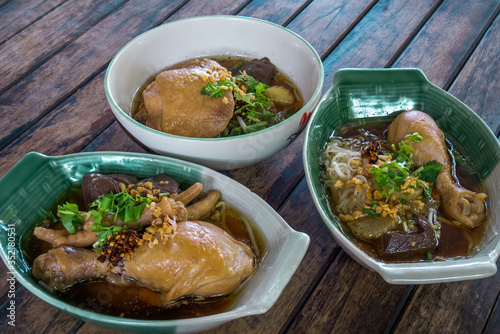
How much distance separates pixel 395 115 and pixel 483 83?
2.78 ft

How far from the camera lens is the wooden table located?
161 cm

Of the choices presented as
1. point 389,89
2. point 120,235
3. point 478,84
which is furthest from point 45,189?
point 478,84

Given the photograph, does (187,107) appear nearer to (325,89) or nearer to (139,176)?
(139,176)

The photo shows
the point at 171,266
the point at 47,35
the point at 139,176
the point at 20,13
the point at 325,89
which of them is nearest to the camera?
the point at 171,266

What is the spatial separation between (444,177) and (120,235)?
138cm

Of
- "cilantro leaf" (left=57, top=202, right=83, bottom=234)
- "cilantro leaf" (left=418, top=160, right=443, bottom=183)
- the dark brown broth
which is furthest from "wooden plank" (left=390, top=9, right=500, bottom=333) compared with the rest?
"cilantro leaf" (left=57, top=202, right=83, bottom=234)

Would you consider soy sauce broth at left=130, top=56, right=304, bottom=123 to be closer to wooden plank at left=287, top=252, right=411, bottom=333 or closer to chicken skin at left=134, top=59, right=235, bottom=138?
chicken skin at left=134, top=59, right=235, bottom=138

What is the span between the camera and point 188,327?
131 cm

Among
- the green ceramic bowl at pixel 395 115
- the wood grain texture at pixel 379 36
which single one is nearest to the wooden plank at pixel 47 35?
the wood grain texture at pixel 379 36

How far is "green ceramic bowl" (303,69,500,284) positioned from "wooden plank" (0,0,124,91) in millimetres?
1803

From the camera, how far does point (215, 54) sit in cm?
243

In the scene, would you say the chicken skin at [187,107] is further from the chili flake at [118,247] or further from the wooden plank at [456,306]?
the wooden plank at [456,306]

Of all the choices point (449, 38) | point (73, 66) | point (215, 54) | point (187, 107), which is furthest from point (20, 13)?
point (449, 38)

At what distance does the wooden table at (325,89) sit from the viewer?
1.61 meters
